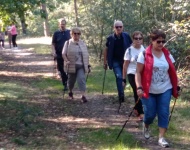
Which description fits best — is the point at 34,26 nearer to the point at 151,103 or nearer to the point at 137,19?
the point at 137,19

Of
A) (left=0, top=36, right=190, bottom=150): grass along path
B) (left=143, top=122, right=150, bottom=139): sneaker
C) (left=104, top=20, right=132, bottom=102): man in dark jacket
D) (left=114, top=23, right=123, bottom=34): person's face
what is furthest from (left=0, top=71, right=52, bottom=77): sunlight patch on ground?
(left=143, top=122, right=150, bottom=139): sneaker

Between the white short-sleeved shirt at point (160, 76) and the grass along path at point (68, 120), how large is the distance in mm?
991

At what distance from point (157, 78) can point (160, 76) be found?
0.06m

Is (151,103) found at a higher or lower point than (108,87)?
higher

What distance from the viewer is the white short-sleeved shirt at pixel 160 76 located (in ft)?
21.5

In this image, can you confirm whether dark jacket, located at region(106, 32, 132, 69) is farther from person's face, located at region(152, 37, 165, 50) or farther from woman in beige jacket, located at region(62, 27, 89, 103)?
person's face, located at region(152, 37, 165, 50)

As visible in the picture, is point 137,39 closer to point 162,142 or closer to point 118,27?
point 118,27

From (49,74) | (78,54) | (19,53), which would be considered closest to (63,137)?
(78,54)

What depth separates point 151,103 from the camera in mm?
6715

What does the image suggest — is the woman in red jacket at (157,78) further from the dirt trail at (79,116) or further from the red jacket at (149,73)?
the dirt trail at (79,116)

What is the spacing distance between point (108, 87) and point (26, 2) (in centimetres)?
352

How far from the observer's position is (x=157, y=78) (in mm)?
6598

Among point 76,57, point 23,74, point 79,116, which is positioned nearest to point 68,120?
point 79,116

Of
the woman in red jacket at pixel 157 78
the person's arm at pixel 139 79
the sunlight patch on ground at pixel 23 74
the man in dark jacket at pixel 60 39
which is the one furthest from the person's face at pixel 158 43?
the sunlight patch on ground at pixel 23 74
